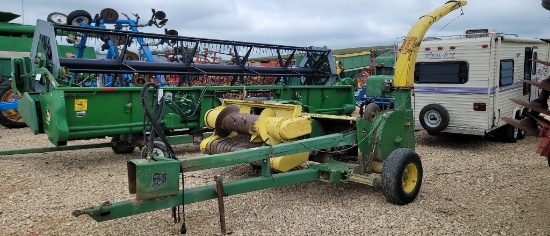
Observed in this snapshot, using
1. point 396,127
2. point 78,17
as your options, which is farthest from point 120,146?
point 396,127

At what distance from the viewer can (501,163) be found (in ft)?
24.3

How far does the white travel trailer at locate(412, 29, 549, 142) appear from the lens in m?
8.30

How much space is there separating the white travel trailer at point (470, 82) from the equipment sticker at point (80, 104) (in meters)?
6.17

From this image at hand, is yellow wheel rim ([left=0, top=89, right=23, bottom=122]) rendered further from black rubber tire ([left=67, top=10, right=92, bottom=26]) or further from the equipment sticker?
the equipment sticker

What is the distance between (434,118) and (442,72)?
966 mm

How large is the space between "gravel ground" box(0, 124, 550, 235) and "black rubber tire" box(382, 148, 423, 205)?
0.11 m

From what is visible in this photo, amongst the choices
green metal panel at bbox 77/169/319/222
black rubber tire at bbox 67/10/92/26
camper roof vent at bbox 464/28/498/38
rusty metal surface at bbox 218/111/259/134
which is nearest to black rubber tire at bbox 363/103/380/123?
rusty metal surface at bbox 218/111/259/134

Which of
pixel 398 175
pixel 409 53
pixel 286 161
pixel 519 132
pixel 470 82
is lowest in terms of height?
pixel 519 132

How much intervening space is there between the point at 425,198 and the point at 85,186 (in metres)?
4.30

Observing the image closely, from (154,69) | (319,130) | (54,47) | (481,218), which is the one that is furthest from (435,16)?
(54,47)

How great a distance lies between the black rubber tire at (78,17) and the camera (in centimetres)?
987

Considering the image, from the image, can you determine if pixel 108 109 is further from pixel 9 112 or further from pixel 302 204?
pixel 9 112

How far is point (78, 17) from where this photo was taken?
9961 mm

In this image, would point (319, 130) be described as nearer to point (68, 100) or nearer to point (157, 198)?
point (157, 198)
